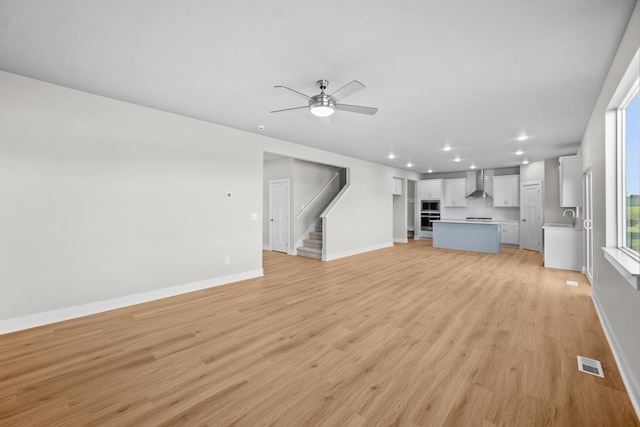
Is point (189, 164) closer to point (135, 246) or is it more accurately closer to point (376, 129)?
point (135, 246)

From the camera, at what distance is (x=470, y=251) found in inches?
325

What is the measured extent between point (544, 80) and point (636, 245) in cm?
184

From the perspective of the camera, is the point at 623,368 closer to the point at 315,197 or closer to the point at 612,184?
the point at 612,184

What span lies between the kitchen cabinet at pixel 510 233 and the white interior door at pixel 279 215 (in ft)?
23.7

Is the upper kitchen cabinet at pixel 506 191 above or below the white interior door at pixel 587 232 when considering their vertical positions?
above

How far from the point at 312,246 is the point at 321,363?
5.33 m

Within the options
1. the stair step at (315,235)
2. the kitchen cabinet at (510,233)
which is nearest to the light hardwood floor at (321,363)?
the stair step at (315,235)

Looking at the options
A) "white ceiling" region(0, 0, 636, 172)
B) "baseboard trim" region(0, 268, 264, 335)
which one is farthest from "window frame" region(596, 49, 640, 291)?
"baseboard trim" region(0, 268, 264, 335)

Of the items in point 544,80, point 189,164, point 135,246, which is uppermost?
point 544,80

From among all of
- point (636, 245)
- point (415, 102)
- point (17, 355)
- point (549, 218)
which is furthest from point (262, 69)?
point (549, 218)

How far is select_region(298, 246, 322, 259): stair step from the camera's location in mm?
7117

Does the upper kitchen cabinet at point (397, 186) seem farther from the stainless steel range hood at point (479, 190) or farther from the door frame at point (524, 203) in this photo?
the door frame at point (524, 203)

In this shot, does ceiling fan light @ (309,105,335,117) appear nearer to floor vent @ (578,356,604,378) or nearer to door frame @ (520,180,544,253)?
floor vent @ (578,356,604,378)

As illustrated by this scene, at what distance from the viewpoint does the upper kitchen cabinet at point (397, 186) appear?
10.1 m
